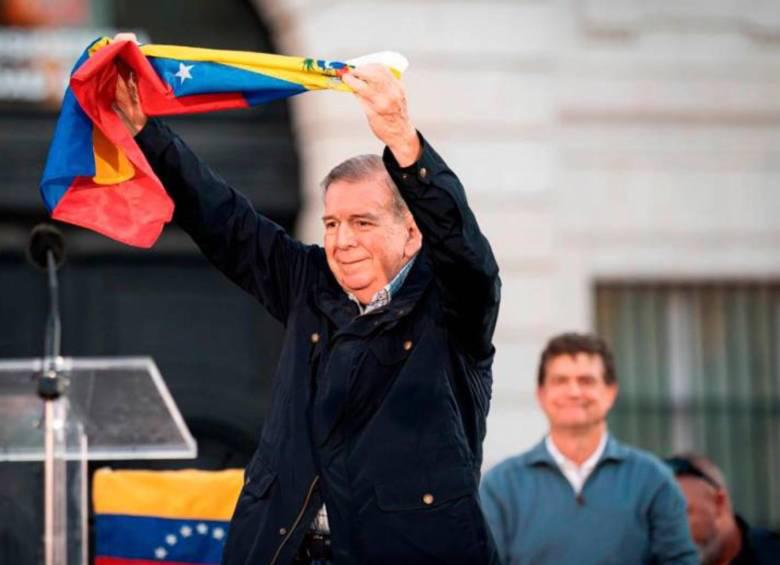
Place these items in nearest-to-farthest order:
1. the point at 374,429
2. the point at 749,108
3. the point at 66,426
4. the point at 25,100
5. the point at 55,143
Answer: the point at 374,429, the point at 55,143, the point at 66,426, the point at 25,100, the point at 749,108

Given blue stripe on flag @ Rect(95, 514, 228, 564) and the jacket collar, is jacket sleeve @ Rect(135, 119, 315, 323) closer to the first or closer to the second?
blue stripe on flag @ Rect(95, 514, 228, 564)

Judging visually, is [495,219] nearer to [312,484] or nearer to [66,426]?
[66,426]

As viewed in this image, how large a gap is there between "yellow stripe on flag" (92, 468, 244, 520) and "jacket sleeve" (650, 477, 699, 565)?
1568 mm

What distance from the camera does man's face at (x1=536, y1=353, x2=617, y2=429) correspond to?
8.34 m

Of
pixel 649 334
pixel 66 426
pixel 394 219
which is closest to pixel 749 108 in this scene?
pixel 649 334

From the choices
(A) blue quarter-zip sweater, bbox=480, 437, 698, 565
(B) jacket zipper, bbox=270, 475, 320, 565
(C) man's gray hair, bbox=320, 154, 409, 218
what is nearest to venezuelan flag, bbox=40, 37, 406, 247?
(C) man's gray hair, bbox=320, 154, 409, 218

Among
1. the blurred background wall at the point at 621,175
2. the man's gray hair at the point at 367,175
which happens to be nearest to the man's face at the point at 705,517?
the blurred background wall at the point at 621,175

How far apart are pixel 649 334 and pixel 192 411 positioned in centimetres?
281

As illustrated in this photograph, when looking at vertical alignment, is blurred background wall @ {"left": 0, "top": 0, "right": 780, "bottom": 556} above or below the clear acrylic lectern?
above

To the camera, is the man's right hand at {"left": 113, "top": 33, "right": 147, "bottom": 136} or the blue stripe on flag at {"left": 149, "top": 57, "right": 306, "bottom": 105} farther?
the blue stripe on flag at {"left": 149, "top": 57, "right": 306, "bottom": 105}

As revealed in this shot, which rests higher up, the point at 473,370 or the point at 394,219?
the point at 394,219

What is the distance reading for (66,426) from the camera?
7.25 meters

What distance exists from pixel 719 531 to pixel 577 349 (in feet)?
4.95

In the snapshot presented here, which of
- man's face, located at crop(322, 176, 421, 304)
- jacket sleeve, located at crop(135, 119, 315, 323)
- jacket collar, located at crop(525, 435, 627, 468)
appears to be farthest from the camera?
jacket collar, located at crop(525, 435, 627, 468)
